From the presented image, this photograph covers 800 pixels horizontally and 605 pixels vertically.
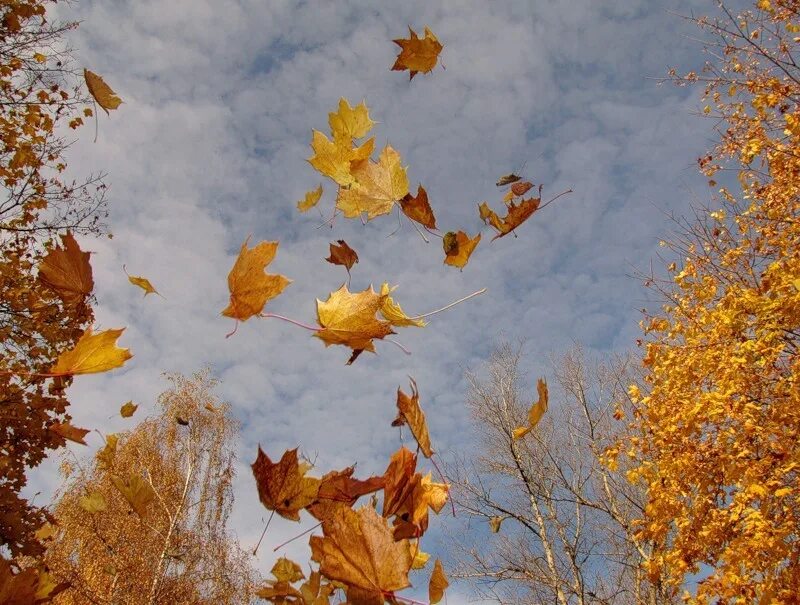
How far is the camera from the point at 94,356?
1288mm

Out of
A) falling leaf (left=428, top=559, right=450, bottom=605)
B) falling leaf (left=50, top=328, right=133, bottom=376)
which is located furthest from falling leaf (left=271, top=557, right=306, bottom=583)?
falling leaf (left=50, top=328, right=133, bottom=376)

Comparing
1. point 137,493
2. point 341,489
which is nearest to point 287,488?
point 341,489

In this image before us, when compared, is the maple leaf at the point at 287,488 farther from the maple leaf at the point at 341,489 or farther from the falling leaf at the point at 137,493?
the falling leaf at the point at 137,493

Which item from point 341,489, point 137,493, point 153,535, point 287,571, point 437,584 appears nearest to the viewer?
point 437,584

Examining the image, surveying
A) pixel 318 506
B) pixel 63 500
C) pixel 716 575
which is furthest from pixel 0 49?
pixel 63 500

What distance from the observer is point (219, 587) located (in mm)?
11766

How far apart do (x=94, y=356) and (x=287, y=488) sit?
62 centimetres

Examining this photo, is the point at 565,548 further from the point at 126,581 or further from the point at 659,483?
the point at 126,581

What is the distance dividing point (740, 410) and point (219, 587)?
38.9 feet

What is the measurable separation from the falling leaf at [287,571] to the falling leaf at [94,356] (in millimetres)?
749

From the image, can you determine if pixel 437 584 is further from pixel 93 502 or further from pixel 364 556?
pixel 93 502

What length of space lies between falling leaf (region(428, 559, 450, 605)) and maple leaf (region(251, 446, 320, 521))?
1.24 feet

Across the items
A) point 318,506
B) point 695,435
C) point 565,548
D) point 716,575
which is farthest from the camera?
point 565,548

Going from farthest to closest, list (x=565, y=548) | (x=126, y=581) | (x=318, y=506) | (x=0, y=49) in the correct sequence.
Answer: (x=126, y=581) → (x=565, y=548) → (x=0, y=49) → (x=318, y=506)
